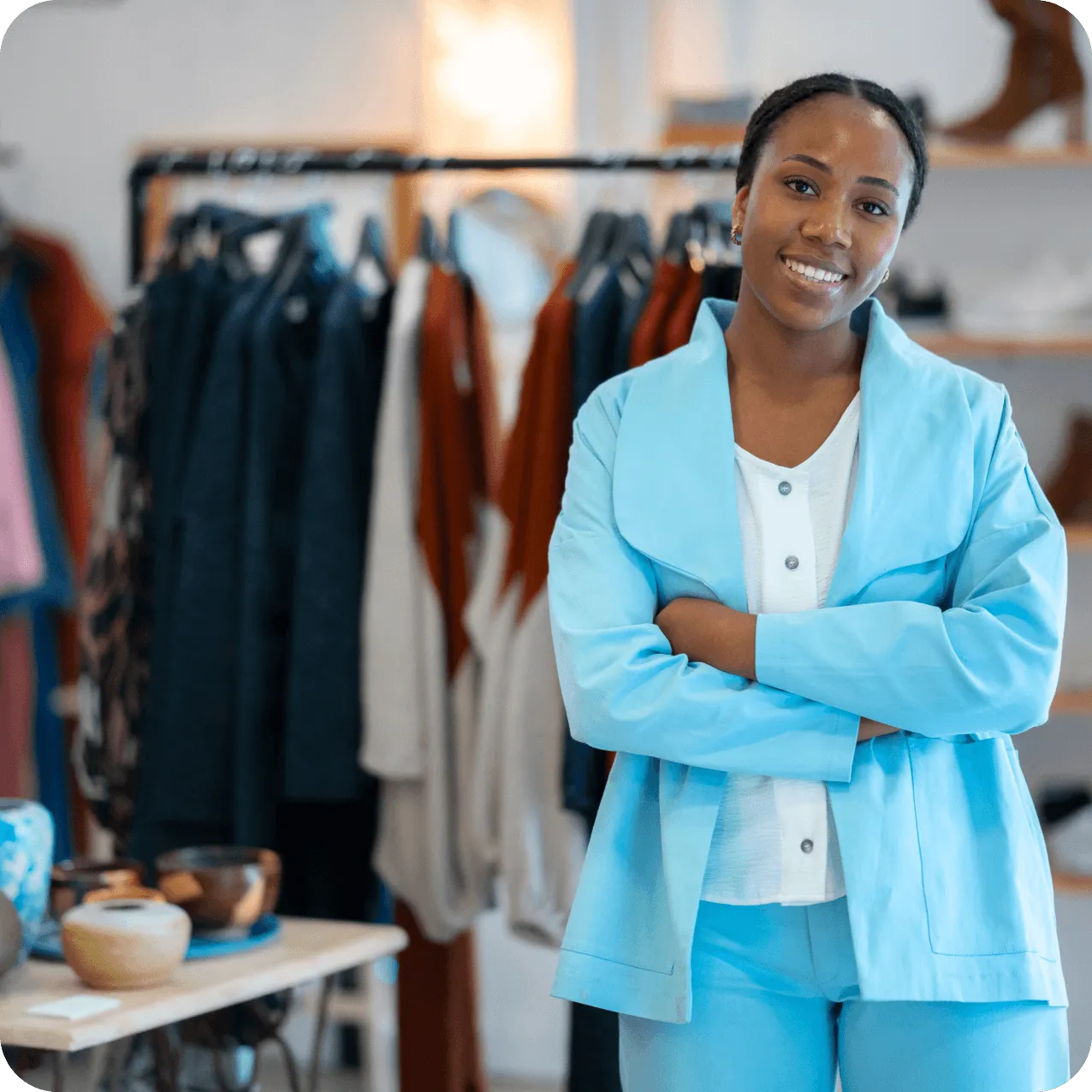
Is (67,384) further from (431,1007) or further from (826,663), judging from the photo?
(826,663)

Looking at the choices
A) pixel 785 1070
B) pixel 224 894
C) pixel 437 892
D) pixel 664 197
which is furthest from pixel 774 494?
pixel 664 197

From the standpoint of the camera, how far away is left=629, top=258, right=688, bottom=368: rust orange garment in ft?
6.27

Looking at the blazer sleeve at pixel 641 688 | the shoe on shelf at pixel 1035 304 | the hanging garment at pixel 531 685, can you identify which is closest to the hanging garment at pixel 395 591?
the hanging garment at pixel 531 685

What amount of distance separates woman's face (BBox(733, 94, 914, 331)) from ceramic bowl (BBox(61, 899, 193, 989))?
32.7 inches

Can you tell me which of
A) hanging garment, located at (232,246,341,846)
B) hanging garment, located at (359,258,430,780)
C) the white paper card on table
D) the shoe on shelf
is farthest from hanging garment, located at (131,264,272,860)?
the shoe on shelf

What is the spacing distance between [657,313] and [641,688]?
871mm

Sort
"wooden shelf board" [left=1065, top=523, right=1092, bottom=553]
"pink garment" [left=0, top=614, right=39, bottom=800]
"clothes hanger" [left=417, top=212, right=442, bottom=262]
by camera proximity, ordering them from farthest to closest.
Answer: "pink garment" [left=0, top=614, right=39, bottom=800] → "wooden shelf board" [left=1065, top=523, right=1092, bottom=553] → "clothes hanger" [left=417, top=212, right=442, bottom=262]

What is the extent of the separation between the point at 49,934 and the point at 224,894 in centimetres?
20

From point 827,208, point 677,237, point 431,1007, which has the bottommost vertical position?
point 431,1007

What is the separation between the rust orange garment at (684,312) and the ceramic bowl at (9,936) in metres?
1.00

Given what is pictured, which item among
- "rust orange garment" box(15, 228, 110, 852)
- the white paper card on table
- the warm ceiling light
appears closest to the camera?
the white paper card on table

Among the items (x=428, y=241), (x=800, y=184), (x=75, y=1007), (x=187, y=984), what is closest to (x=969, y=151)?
(x=428, y=241)

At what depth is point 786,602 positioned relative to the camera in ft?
3.95

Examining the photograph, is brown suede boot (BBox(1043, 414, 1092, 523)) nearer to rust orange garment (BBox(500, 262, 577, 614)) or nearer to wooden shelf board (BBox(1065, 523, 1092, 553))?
wooden shelf board (BBox(1065, 523, 1092, 553))
